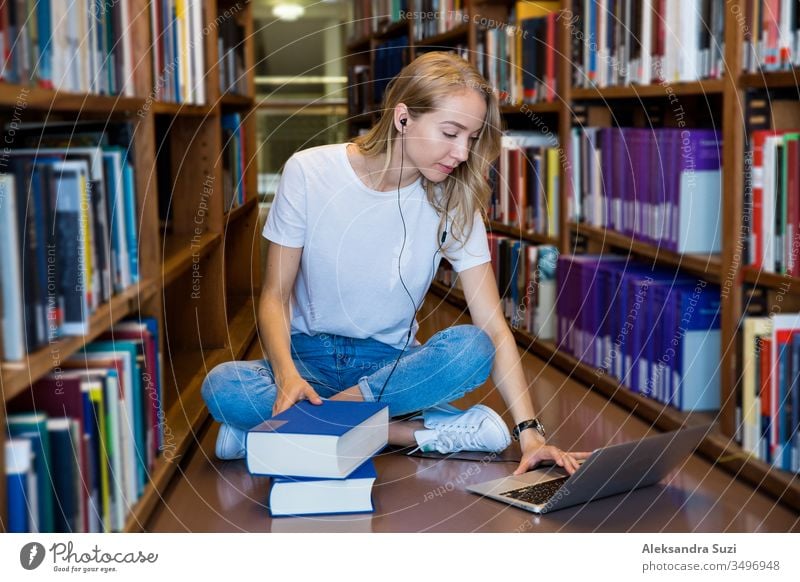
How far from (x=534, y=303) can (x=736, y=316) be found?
1.12 meters

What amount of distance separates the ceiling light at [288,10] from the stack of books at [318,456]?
4005 mm

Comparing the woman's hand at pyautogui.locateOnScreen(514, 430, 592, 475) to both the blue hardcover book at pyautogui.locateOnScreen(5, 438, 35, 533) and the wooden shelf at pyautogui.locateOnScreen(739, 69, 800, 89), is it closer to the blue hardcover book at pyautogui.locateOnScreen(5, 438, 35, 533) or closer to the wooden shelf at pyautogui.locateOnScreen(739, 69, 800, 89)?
the wooden shelf at pyautogui.locateOnScreen(739, 69, 800, 89)

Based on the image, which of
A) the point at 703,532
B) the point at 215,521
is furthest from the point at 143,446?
the point at 703,532

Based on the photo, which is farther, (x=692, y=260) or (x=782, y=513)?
(x=692, y=260)

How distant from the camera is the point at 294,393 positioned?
5.65 feet

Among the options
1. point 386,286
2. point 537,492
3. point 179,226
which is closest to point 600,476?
point 537,492

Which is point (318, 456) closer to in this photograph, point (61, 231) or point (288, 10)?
point (61, 231)

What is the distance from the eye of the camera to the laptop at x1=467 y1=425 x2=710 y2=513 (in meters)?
1.61

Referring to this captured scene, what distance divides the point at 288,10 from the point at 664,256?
140 inches

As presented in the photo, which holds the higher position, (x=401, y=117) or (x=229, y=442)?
(x=401, y=117)

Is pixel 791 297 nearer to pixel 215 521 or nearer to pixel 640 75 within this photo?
pixel 640 75

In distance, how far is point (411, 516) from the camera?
165cm

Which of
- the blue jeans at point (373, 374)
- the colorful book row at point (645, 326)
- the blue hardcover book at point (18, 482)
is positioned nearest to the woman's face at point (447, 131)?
the blue jeans at point (373, 374)

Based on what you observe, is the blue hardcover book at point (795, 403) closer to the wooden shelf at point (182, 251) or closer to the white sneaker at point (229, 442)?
the white sneaker at point (229, 442)
